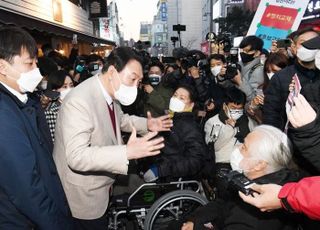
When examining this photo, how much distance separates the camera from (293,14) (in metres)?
4.47

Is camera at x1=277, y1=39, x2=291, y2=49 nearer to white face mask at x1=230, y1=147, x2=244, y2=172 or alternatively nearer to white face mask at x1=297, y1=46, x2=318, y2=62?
white face mask at x1=297, y1=46, x2=318, y2=62

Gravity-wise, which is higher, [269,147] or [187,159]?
[269,147]

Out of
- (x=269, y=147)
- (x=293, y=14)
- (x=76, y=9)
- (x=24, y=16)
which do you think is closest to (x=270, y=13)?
(x=293, y=14)

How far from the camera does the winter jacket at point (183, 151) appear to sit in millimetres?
2955

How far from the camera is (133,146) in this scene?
76.6 inches

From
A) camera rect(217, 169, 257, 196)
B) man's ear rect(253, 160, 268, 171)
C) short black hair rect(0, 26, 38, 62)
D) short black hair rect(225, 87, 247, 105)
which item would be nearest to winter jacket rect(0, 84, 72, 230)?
short black hair rect(0, 26, 38, 62)

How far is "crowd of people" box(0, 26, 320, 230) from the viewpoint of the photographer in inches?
63.2

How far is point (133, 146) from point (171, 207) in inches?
50.7

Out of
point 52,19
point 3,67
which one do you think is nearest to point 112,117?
point 3,67

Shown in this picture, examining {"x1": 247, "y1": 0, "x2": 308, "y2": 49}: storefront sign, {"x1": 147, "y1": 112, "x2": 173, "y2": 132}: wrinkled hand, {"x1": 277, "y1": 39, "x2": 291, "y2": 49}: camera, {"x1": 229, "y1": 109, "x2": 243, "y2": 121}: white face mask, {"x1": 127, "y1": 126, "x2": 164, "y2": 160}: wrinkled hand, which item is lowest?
{"x1": 229, "y1": 109, "x2": 243, "y2": 121}: white face mask

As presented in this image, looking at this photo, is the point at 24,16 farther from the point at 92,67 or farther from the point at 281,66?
the point at 281,66

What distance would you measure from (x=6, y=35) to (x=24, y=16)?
18.7 feet

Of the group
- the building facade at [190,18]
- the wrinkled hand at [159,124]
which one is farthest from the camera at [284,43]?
the building facade at [190,18]

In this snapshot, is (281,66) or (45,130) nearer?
(45,130)
